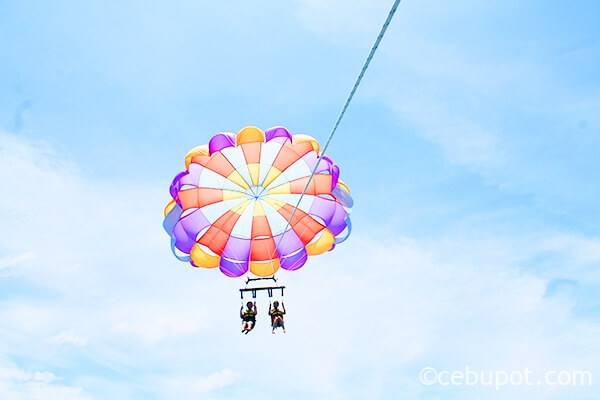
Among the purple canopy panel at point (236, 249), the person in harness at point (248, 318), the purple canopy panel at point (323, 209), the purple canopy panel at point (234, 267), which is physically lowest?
the person in harness at point (248, 318)

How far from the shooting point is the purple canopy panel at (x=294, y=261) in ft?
42.9

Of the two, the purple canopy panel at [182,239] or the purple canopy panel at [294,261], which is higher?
the purple canopy panel at [182,239]

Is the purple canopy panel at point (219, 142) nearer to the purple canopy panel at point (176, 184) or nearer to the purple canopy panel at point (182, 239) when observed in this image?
the purple canopy panel at point (176, 184)

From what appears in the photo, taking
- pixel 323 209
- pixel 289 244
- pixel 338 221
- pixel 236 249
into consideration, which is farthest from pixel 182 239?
pixel 338 221

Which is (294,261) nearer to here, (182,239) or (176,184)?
(182,239)

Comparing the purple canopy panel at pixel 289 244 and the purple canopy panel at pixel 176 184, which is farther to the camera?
the purple canopy panel at pixel 289 244

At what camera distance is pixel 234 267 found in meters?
13.0

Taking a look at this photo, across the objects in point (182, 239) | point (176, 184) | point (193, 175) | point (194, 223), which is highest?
point (193, 175)

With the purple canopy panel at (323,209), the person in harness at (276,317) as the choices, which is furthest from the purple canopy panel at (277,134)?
the person in harness at (276,317)

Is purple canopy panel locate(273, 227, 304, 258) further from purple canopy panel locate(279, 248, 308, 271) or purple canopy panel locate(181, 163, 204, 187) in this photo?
purple canopy panel locate(181, 163, 204, 187)

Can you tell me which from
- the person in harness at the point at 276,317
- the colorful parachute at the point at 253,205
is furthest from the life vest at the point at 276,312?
the colorful parachute at the point at 253,205

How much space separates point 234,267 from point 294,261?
1398 millimetres

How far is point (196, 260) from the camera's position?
13.1 m

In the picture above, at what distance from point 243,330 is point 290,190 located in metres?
3.41
